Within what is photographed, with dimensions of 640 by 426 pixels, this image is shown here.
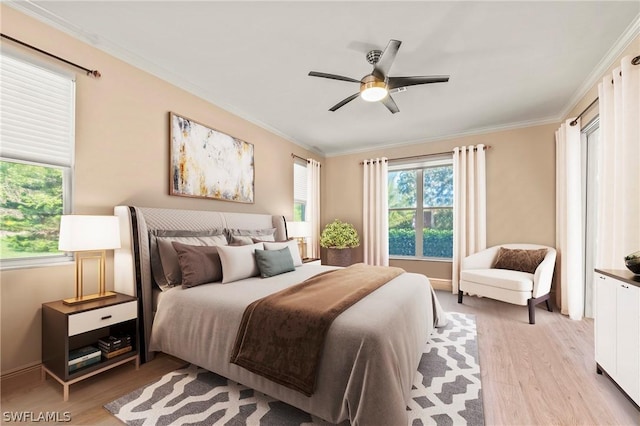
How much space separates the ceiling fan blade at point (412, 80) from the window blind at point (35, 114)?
2.75m

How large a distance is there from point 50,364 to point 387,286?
2.62 m

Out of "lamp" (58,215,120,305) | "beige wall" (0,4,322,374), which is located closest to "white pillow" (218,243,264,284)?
"lamp" (58,215,120,305)

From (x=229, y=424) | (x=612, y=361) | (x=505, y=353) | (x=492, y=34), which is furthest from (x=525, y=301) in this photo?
(x=229, y=424)

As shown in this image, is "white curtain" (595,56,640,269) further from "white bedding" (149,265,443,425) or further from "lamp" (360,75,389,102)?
"lamp" (360,75,389,102)

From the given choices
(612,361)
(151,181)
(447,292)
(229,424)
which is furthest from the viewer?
(447,292)

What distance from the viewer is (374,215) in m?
5.43

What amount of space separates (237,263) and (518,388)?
8.02 feet

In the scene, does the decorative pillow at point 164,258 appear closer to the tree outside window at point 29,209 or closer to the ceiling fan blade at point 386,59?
the tree outside window at point 29,209

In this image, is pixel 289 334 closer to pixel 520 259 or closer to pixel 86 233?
pixel 86 233

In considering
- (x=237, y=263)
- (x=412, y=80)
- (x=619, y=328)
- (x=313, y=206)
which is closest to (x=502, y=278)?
(x=619, y=328)

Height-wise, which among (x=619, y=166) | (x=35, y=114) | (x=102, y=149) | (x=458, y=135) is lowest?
(x=619, y=166)

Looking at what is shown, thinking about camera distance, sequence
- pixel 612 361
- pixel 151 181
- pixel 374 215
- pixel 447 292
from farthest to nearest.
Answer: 1. pixel 374 215
2. pixel 447 292
3. pixel 151 181
4. pixel 612 361

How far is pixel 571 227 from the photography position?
345cm

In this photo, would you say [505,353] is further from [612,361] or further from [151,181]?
[151,181]
